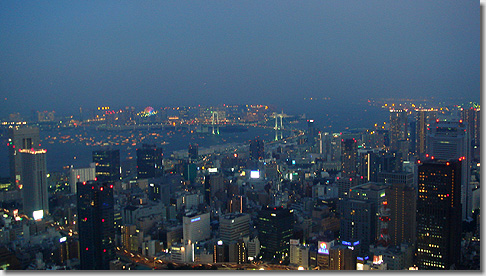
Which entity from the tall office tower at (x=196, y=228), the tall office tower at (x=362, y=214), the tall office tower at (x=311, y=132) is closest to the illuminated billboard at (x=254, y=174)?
the tall office tower at (x=311, y=132)

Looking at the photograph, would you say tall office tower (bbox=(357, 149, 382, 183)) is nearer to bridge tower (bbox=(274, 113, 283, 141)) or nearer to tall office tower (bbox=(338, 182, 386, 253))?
tall office tower (bbox=(338, 182, 386, 253))

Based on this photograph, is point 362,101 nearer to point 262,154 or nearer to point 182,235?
point 182,235

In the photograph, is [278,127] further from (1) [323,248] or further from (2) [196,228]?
(1) [323,248]

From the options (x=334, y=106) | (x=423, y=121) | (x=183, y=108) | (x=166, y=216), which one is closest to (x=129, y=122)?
(x=183, y=108)

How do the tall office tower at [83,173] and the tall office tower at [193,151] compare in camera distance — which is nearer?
the tall office tower at [83,173]

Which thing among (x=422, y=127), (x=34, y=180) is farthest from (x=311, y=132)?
(x=34, y=180)

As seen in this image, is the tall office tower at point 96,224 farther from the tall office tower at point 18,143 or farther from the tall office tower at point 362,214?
→ the tall office tower at point 362,214

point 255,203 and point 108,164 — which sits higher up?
point 108,164
